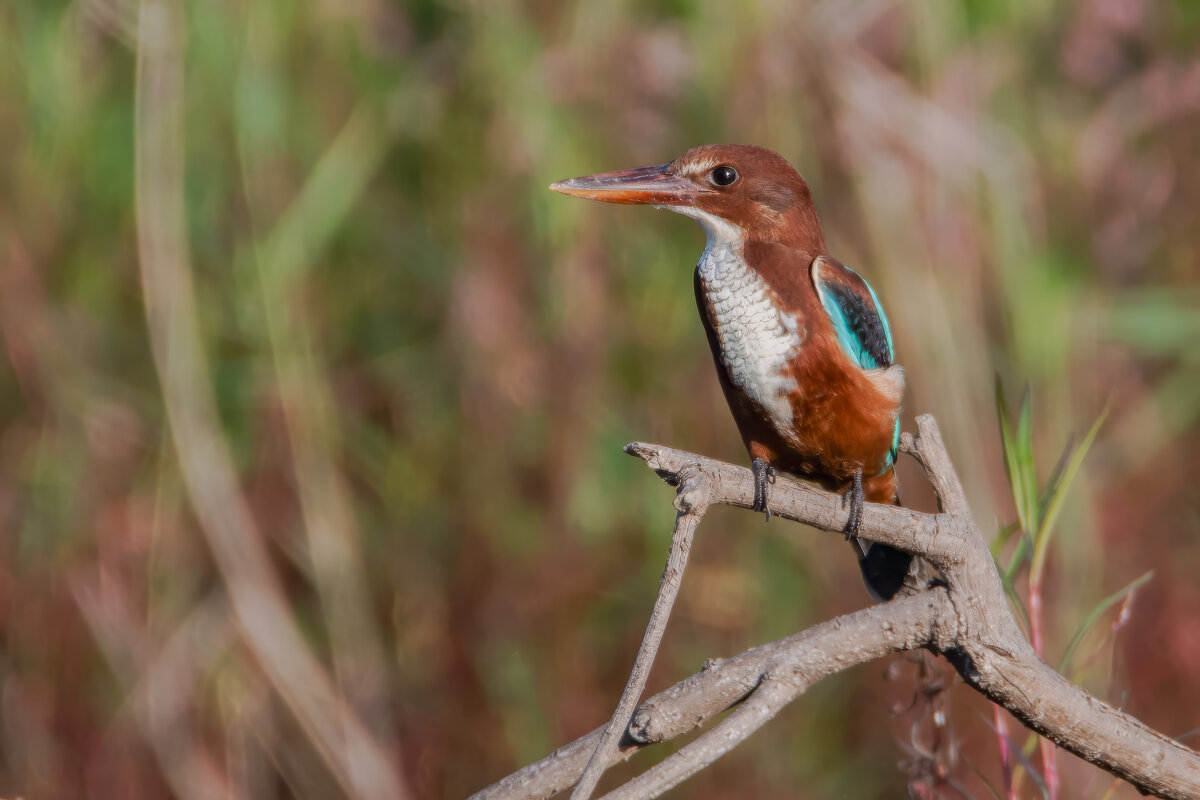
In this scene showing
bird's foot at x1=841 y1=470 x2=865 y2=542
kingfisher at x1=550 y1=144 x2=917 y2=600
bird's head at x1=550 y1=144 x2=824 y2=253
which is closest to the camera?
bird's foot at x1=841 y1=470 x2=865 y2=542

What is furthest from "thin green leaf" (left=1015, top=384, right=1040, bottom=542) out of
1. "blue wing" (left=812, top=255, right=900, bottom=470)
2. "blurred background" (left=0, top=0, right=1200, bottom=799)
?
"blurred background" (left=0, top=0, right=1200, bottom=799)

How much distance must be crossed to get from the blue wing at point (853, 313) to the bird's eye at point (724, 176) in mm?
217

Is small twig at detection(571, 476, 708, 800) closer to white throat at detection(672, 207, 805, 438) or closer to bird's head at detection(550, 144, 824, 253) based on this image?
white throat at detection(672, 207, 805, 438)

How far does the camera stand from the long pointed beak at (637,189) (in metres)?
2.35

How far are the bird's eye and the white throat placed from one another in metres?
0.14

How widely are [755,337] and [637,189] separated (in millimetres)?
372

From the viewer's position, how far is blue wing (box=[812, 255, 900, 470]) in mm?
2236

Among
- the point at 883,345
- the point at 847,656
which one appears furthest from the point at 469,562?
the point at 847,656

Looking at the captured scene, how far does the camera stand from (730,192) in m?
2.34

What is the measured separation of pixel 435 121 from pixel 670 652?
1.61 metres

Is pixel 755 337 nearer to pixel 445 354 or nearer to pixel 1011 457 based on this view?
pixel 1011 457

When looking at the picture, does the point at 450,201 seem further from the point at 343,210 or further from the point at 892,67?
the point at 892,67

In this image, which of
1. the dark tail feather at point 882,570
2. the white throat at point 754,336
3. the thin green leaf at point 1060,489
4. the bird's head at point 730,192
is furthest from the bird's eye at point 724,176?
the thin green leaf at point 1060,489

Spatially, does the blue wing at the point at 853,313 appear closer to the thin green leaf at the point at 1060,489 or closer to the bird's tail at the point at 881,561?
the bird's tail at the point at 881,561
